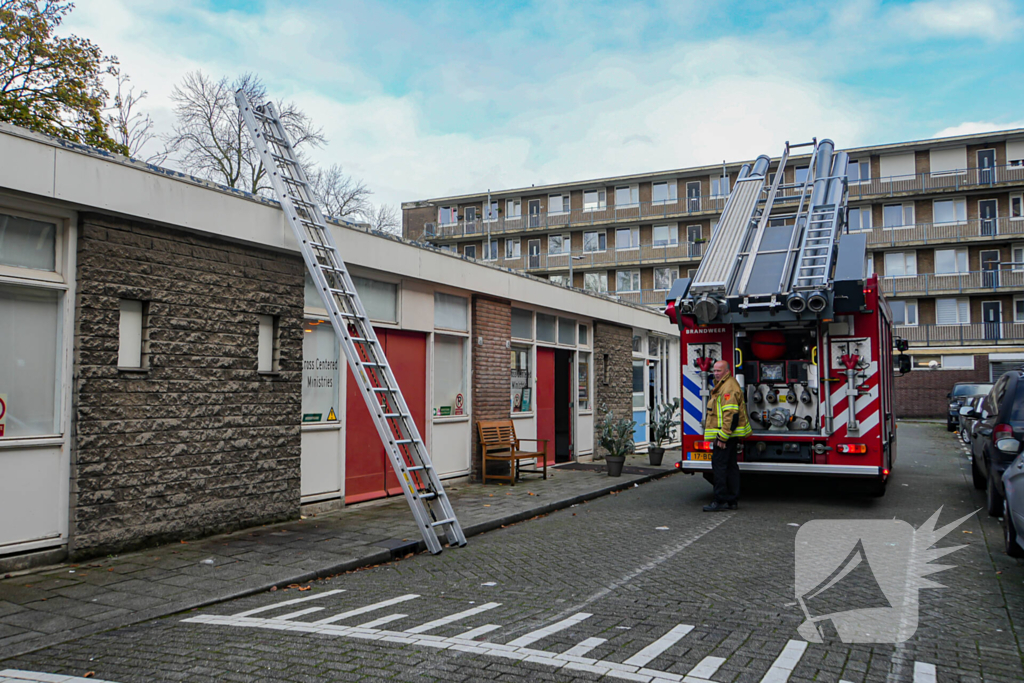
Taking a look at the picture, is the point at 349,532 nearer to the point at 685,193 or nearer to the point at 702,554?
the point at 702,554

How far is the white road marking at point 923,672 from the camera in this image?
4121mm

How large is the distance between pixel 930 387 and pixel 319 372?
140ft

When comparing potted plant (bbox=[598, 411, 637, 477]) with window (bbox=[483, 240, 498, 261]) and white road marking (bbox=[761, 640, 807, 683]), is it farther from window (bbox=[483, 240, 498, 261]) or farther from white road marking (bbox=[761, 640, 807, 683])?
window (bbox=[483, 240, 498, 261])

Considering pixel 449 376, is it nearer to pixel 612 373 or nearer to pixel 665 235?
pixel 612 373

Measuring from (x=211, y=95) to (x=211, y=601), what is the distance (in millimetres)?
26287

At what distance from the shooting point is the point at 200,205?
26.3 ft

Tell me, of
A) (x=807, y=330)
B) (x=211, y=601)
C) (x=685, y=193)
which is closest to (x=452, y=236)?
(x=685, y=193)

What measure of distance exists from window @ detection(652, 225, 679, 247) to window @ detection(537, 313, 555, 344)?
40.4 meters

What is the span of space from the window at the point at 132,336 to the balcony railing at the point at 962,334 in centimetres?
4512

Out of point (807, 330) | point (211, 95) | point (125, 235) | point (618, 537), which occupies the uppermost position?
point (211, 95)

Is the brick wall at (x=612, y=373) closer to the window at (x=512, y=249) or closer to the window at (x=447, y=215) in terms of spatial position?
the window at (x=512, y=249)

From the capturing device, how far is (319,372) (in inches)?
387

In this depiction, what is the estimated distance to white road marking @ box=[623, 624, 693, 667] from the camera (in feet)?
14.4

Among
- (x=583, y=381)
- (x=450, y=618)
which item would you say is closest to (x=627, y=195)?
(x=583, y=381)
